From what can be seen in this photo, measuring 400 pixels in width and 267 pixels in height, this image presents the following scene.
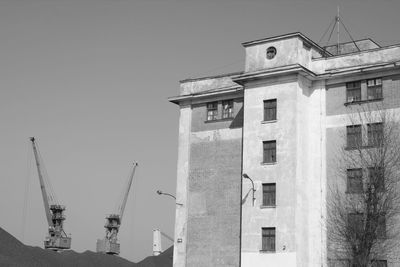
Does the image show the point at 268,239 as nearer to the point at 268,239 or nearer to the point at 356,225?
the point at 268,239

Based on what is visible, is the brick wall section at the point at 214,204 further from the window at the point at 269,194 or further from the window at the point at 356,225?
the window at the point at 356,225

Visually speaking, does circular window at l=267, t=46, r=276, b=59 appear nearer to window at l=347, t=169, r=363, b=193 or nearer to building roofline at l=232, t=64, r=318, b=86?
building roofline at l=232, t=64, r=318, b=86

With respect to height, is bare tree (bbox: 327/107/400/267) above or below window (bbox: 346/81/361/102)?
below

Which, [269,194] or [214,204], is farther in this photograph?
[214,204]

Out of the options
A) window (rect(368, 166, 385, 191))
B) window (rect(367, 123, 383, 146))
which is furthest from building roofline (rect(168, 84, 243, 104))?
window (rect(368, 166, 385, 191))

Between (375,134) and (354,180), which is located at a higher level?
(375,134)

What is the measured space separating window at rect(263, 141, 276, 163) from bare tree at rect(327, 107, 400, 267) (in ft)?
11.8

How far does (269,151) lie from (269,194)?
2.51 meters

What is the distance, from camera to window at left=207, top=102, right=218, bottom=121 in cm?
4178

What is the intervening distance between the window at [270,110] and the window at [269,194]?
397cm

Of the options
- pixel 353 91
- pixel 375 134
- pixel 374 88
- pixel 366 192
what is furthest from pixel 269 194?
pixel 374 88

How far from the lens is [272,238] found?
3572 centimetres

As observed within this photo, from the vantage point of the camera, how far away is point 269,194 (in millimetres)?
36469

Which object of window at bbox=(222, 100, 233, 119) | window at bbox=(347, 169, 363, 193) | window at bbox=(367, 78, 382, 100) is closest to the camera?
window at bbox=(347, 169, 363, 193)
